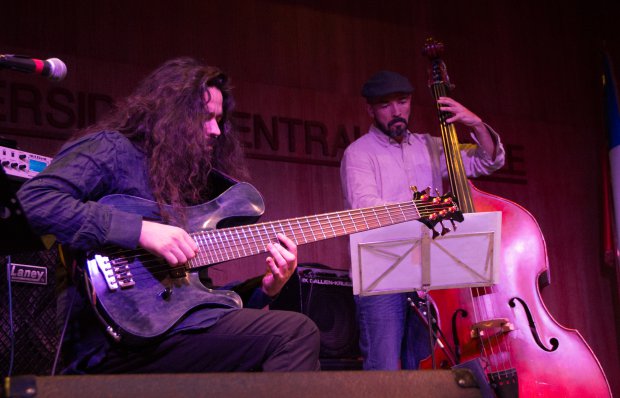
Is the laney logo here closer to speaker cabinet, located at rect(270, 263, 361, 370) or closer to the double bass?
speaker cabinet, located at rect(270, 263, 361, 370)

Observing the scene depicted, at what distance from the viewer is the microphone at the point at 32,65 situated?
79.0 inches

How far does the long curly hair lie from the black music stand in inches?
23.6

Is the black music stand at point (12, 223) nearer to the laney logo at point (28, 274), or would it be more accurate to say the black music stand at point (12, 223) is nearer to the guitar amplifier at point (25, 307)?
the guitar amplifier at point (25, 307)

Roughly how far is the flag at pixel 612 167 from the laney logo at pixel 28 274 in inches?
160

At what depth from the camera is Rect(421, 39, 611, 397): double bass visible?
2.98m

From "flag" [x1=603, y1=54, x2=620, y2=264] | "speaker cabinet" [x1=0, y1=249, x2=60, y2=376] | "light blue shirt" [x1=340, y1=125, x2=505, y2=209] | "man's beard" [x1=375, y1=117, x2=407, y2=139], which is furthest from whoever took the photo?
"flag" [x1=603, y1=54, x2=620, y2=264]

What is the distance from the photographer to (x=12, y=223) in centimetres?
172

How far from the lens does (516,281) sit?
3207mm

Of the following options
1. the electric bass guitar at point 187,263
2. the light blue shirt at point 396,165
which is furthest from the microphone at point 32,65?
the light blue shirt at point 396,165

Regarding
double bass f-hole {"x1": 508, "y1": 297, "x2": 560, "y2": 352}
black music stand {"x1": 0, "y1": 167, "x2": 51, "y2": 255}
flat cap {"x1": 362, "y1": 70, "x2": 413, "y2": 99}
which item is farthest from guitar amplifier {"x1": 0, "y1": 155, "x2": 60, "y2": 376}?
double bass f-hole {"x1": 508, "y1": 297, "x2": 560, "y2": 352}

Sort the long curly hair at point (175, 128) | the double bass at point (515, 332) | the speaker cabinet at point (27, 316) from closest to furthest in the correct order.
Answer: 1. the long curly hair at point (175, 128)
2. the speaker cabinet at point (27, 316)
3. the double bass at point (515, 332)

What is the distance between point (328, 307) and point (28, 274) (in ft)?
5.28

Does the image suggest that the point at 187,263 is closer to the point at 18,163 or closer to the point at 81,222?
the point at 81,222

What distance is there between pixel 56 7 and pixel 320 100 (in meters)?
1.91
